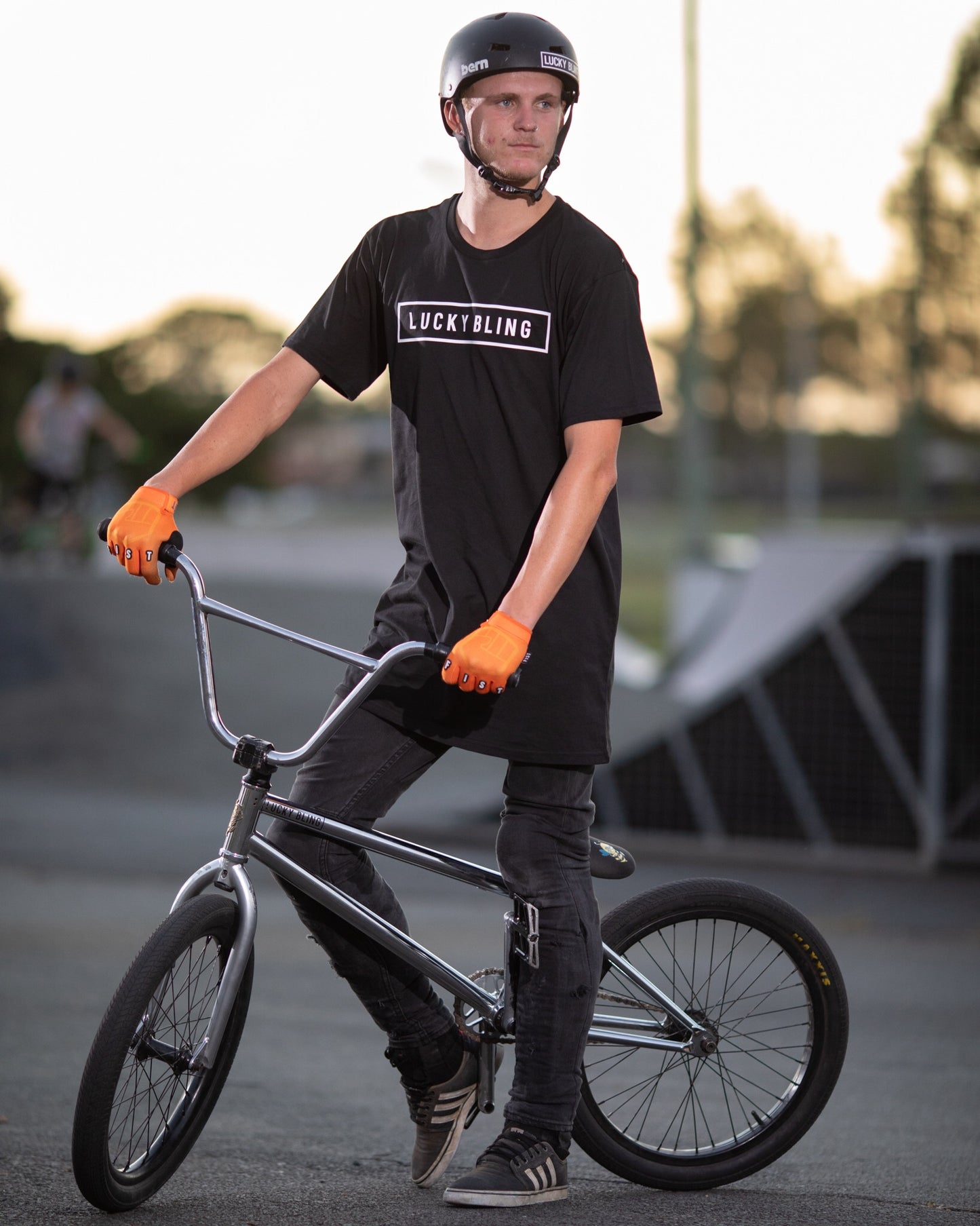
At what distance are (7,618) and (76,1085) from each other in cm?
735

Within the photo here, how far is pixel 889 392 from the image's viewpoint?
11.5 metres

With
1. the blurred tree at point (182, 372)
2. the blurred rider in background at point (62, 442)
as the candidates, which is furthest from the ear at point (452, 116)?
the blurred tree at point (182, 372)

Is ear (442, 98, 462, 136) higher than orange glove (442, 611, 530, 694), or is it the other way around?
ear (442, 98, 462, 136)

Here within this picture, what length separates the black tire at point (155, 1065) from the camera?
2.72m

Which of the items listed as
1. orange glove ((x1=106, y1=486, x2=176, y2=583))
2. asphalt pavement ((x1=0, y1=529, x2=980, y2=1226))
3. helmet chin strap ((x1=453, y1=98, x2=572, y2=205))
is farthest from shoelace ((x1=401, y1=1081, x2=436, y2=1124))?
helmet chin strap ((x1=453, y1=98, x2=572, y2=205))

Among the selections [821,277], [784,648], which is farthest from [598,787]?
[821,277]

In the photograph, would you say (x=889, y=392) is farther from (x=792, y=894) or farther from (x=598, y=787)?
(x=792, y=894)

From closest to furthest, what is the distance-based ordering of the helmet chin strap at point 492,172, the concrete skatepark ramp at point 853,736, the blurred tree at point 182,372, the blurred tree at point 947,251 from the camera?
the helmet chin strap at point 492,172
the concrete skatepark ramp at point 853,736
the blurred tree at point 947,251
the blurred tree at point 182,372

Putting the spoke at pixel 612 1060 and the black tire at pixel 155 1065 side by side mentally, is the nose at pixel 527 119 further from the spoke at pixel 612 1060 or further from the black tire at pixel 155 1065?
the spoke at pixel 612 1060

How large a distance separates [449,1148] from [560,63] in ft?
6.83

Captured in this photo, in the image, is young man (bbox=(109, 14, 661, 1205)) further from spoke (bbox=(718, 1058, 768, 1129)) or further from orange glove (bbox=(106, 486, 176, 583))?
spoke (bbox=(718, 1058, 768, 1129))

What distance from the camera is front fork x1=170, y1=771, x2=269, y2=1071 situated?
2.92m

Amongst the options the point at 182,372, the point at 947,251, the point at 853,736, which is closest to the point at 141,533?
the point at 853,736

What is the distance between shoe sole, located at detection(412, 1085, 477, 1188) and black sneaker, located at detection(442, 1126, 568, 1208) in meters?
0.12
